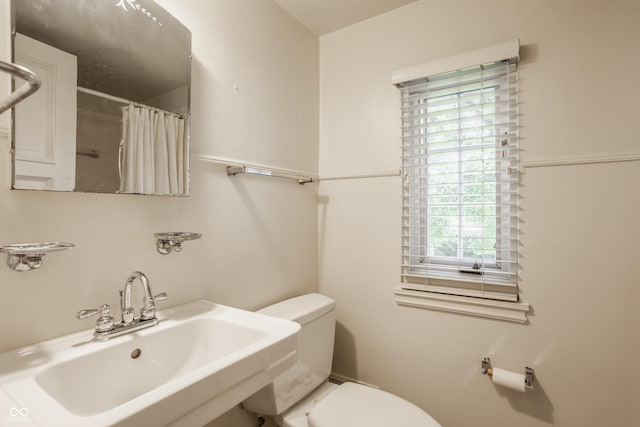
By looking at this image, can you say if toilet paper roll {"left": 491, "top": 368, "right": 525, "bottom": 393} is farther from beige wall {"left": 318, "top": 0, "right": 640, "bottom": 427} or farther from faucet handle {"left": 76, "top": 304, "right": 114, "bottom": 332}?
faucet handle {"left": 76, "top": 304, "right": 114, "bottom": 332}

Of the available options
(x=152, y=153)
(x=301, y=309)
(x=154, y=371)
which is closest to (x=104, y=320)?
(x=154, y=371)

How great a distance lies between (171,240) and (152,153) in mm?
296

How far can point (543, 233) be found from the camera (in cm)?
127

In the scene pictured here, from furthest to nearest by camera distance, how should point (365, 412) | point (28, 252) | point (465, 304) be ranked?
point (465, 304) < point (365, 412) < point (28, 252)

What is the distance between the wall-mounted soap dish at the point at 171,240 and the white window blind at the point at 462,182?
40.1 inches

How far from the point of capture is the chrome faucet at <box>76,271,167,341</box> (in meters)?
0.83

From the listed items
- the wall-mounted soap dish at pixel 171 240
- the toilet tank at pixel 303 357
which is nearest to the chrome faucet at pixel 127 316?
the wall-mounted soap dish at pixel 171 240

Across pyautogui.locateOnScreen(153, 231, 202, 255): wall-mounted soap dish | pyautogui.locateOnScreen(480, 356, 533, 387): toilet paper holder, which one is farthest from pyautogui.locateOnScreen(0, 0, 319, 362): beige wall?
pyautogui.locateOnScreen(480, 356, 533, 387): toilet paper holder

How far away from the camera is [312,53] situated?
183cm

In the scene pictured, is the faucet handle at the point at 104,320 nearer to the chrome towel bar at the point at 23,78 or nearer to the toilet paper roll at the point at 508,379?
the chrome towel bar at the point at 23,78

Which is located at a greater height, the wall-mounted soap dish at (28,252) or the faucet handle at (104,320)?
the wall-mounted soap dish at (28,252)

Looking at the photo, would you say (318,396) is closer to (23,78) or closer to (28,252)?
(28,252)

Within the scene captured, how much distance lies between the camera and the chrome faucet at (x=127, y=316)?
83 cm

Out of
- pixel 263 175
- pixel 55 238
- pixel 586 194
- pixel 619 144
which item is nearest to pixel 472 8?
pixel 619 144
